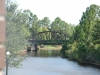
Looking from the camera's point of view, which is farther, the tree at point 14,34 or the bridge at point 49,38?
the bridge at point 49,38

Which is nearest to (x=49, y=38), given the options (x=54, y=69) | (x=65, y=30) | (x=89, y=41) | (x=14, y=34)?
(x=65, y=30)

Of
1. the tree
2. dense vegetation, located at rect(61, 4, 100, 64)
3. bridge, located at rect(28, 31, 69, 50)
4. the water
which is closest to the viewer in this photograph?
the tree

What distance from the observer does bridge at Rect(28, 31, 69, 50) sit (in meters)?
97.8

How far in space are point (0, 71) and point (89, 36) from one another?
61192mm

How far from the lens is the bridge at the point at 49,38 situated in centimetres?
9781

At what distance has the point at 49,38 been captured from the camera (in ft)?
343

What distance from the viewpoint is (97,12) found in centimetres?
7156

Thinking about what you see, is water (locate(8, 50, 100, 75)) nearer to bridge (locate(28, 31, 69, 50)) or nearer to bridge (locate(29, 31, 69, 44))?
bridge (locate(28, 31, 69, 50))

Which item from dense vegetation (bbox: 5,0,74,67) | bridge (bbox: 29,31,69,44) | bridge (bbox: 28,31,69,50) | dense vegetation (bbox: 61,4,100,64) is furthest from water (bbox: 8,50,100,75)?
bridge (bbox: 29,31,69,44)

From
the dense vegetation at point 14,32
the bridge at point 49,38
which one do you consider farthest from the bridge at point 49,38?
the dense vegetation at point 14,32

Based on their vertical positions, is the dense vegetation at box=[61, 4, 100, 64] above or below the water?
above

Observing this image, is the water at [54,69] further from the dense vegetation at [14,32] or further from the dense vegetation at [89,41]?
the dense vegetation at [14,32]

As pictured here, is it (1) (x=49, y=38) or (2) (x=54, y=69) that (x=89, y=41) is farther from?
(1) (x=49, y=38)

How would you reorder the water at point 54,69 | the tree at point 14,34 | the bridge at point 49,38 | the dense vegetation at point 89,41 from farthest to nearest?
the bridge at point 49,38 < the dense vegetation at point 89,41 < the water at point 54,69 < the tree at point 14,34
